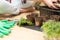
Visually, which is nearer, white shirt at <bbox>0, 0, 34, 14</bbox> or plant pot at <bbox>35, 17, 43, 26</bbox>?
plant pot at <bbox>35, 17, 43, 26</bbox>

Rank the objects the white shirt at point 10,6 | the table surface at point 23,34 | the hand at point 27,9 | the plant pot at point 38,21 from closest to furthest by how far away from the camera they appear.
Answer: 1. the table surface at point 23,34
2. the plant pot at point 38,21
3. the white shirt at point 10,6
4. the hand at point 27,9

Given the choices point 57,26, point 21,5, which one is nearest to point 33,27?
point 57,26

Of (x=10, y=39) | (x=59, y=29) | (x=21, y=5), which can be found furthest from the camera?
(x=21, y=5)

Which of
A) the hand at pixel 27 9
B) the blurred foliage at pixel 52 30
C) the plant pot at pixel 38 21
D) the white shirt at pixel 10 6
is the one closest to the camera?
the blurred foliage at pixel 52 30

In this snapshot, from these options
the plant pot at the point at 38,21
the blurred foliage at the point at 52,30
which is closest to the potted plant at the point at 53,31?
the blurred foliage at the point at 52,30

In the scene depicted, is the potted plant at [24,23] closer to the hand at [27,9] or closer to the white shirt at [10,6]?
the white shirt at [10,6]

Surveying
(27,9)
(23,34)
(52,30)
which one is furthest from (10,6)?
(52,30)

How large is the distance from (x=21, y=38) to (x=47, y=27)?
15cm

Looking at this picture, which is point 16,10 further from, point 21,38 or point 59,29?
point 59,29

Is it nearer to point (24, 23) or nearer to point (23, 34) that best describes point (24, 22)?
point (24, 23)

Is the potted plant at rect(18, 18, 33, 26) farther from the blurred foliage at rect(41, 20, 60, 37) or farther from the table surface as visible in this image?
the blurred foliage at rect(41, 20, 60, 37)

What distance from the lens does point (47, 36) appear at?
664 millimetres

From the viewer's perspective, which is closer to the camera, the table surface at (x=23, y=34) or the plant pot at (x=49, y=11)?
the table surface at (x=23, y=34)

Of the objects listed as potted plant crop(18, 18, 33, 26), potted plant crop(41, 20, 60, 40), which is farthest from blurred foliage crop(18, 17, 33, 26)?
potted plant crop(41, 20, 60, 40)
